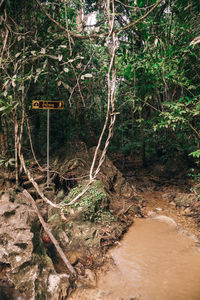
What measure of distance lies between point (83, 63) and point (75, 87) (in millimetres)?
2183

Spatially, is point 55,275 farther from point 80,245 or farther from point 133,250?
point 133,250

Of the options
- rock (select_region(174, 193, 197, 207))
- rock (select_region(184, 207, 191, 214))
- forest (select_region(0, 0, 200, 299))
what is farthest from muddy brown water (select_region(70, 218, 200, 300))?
rock (select_region(174, 193, 197, 207))

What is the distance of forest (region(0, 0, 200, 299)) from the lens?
299cm

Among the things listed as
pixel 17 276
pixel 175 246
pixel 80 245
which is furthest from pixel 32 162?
pixel 175 246

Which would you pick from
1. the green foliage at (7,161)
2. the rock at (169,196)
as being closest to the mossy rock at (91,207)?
the green foliage at (7,161)

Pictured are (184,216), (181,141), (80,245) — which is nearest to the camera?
(80,245)

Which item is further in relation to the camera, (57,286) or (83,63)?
(83,63)

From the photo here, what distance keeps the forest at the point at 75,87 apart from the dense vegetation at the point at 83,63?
0.07ft

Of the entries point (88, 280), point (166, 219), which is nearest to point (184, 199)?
point (166, 219)

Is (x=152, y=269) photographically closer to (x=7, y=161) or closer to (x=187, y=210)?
(x=187, y=210)

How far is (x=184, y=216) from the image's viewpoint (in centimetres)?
454

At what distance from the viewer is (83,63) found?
4898mm

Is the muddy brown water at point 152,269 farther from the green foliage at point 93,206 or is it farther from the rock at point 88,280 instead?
the green foliage at point 93,206

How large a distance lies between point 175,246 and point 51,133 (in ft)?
13.0
